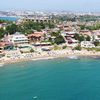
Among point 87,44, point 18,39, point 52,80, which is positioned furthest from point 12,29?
point 52,80

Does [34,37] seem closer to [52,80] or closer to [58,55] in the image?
[58,55]

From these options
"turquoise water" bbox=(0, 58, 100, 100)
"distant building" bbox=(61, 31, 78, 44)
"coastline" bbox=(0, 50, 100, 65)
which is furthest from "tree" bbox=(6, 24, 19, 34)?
"turquoise water" bbox=(0, 58, 100, 100)

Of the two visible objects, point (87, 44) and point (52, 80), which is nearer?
point (52, 80)

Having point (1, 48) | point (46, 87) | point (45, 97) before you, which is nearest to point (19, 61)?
point (1, 48)

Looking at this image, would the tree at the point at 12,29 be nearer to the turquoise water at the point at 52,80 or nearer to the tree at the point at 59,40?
the tree at the point at 59,40

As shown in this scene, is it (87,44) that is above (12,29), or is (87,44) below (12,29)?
below

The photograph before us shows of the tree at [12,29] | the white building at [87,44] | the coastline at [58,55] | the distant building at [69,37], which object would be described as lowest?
the coastline at [58,55]

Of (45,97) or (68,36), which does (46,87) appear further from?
(68,36)

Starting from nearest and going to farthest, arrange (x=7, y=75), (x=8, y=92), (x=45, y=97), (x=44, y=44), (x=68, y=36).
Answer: (x=45, y=97)
(x=8, y=92)
(x=7, y=75)
(x=44, y=44)
(x=68, y=36)

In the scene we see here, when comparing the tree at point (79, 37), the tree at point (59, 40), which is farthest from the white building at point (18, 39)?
the tree at point (79, 37)
